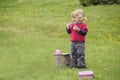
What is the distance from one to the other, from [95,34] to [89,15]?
476 centimetres

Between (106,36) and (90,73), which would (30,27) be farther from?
(90,73)

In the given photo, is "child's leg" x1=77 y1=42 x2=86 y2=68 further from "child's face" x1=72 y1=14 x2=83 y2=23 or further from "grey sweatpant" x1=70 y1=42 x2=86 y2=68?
"child's face" x1=72 y1=14 x2=83 y2=23

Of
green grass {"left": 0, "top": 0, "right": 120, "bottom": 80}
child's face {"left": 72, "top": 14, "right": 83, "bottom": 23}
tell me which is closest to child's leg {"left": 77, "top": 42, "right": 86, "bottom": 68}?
green grass {"left": 0, "top": 0, "right": 120, "bottom": 80}

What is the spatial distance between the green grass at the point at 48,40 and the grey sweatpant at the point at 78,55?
0.81 feet

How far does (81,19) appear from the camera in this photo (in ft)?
35.0

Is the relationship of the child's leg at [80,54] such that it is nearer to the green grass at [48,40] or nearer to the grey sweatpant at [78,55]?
the grey sweatpant at [78,55]

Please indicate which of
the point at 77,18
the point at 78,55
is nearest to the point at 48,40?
the point at 78,55

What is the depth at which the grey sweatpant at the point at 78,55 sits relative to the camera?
10859 mm

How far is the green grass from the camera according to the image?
1081 cm

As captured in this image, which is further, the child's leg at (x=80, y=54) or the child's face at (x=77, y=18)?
the child's leg at (x=80, y=54)

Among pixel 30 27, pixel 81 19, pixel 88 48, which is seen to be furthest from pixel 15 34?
pixel 81 19

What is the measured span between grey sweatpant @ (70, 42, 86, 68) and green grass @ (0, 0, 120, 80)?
0.25 metres

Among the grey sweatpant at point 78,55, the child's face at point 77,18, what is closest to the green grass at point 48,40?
the grey sweatpant at point 78,55

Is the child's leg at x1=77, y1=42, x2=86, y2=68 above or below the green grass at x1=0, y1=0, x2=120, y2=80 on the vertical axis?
above
